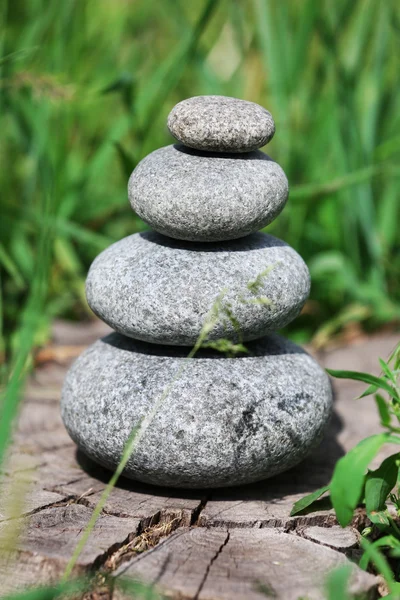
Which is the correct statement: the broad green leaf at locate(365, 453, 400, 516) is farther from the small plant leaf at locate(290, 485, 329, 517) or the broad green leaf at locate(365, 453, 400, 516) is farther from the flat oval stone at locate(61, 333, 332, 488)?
the flat oval stone at locate(61, 333, 332, 488)

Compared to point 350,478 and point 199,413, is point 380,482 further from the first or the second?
point 199,413

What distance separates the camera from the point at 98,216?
442 centimetres

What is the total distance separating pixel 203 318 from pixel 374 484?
70 cm

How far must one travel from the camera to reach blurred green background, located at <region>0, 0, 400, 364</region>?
409 cm

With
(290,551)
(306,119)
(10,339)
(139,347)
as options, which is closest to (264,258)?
(139,347)

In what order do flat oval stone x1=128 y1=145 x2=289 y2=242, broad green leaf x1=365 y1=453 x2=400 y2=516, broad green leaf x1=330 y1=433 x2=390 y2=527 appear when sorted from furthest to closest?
flat oval stone x1=128 y1=145 x2=289 y2=242, broad green leaf x1=365 y1=453 x2=400 y2=516, broad green leaf x1=330 y1=433 x2=390 y2=527

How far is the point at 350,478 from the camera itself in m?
1.76

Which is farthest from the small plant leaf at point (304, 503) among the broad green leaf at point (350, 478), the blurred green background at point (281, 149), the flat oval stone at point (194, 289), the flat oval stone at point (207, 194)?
the blurred green background at point (281, 149)

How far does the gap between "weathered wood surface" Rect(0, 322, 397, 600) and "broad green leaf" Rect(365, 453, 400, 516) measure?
144mm

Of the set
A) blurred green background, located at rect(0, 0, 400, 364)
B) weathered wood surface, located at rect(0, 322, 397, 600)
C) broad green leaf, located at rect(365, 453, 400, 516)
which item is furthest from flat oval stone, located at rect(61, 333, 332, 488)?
blurred green background, located at rect(0, 0, 400, 364)

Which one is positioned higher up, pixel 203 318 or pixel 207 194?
pixel 207 194

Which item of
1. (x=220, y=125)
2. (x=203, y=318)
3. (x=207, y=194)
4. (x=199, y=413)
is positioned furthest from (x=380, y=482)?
(x=220, y=125)

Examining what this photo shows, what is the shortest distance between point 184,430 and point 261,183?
0.82 meters

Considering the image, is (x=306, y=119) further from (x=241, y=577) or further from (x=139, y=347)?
(x=241, y=577)
